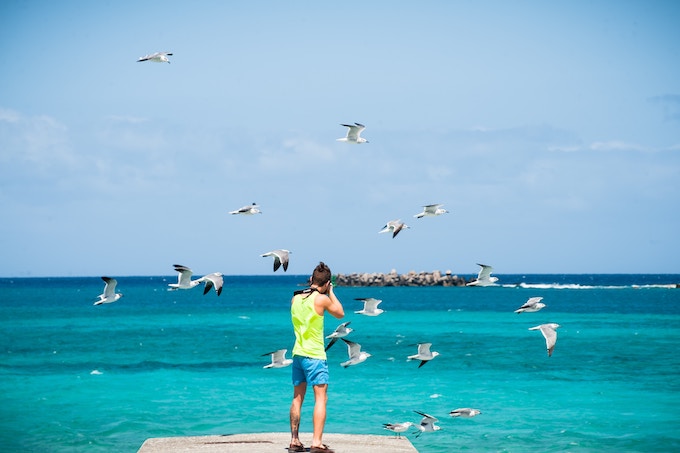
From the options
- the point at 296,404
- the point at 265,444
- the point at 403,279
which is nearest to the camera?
the point at 296,404

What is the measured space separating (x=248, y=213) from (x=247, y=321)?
156 feet

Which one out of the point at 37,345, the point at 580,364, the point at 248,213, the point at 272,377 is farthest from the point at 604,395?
the point at 37,345

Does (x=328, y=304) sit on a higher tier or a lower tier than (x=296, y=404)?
higher

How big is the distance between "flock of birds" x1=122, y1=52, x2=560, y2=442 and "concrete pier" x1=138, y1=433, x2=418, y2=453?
1.14 m

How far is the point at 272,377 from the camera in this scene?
29594 millimetres

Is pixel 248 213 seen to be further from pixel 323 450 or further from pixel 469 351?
pixel 469 351

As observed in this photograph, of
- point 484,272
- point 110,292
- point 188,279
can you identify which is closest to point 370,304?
point 484,272

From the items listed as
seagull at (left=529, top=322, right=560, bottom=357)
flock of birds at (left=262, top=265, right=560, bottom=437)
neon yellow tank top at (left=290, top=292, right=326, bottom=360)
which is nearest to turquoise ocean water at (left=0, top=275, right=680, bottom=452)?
flock of birds at (left=262, top=265, right=560, bottom=437)

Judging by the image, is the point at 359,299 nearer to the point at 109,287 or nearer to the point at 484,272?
the point at 484,272

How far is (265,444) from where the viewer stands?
479 inches

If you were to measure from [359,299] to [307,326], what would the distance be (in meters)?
6.70

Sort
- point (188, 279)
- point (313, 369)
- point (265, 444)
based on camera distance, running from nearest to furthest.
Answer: point (313, 369)
point (265, 444)
point (188, 279)

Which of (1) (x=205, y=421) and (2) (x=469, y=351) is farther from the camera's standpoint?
(2) (x=469, y=351)

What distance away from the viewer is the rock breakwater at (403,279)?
145750 millimetres
